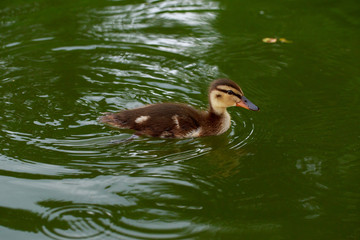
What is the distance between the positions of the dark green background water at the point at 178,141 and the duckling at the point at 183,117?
0.28 feet

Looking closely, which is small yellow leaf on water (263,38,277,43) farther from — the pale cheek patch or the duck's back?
the pale cheek patch

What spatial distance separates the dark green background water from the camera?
3508 mm

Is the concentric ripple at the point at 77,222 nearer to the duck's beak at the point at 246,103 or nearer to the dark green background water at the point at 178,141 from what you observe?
the dark green background water at the point at 178,141

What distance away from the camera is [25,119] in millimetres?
4715

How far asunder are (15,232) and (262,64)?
3416 millimetres

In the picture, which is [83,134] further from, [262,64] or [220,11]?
[220,11]

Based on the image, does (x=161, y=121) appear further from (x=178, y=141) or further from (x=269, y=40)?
(x=269, y=40)

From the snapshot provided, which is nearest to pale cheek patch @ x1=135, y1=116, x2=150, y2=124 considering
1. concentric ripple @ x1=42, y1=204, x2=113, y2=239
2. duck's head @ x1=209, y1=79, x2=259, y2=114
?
duck's head @ x1=209, y1=79, x2=259, y2=114

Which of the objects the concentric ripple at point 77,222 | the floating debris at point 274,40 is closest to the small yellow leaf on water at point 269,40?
the floating debris at point 274,40

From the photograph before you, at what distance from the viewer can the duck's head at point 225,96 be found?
188 inches

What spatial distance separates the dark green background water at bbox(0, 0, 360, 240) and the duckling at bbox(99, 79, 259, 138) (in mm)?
85

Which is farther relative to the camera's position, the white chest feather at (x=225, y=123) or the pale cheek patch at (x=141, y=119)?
the white chest feather at (x=225, y=123)

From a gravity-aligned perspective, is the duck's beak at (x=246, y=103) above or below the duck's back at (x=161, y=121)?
above

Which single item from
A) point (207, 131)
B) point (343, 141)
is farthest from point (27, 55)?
point (343, 141)
